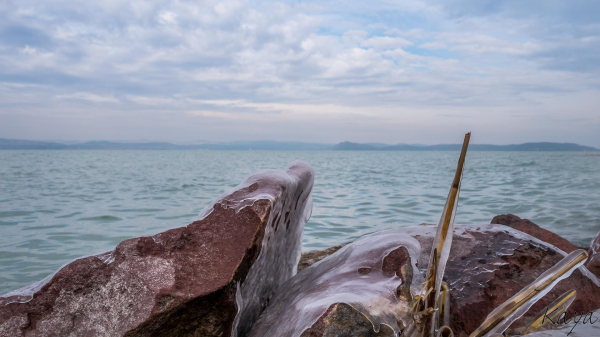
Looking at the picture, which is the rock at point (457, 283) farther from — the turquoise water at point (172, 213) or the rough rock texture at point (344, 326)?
the turquoise water at point (172, 213)

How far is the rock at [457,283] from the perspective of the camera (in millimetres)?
1404

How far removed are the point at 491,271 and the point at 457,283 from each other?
195 mm

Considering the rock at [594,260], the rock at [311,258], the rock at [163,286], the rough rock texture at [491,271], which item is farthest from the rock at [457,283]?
the rock at [311,258]

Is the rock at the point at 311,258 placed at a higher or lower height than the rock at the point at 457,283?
lower

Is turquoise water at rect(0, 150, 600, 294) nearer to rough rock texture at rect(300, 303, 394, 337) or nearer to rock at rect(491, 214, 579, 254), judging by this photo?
rock at rect(491, 214, 579, 254)

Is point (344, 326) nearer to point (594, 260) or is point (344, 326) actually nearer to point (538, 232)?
point (594, 260)

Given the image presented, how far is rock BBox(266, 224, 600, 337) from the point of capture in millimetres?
1404

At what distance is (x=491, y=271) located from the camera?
2.05 m

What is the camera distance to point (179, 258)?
5.67 feet

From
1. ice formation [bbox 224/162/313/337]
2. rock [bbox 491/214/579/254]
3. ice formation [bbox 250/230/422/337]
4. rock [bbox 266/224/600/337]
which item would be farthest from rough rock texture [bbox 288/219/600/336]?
rock [bbox 491/214/579/254]

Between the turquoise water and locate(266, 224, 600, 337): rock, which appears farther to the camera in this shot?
the turquoise water

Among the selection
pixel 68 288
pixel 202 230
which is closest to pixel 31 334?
pixel 68 288

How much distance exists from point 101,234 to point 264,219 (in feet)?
19.5

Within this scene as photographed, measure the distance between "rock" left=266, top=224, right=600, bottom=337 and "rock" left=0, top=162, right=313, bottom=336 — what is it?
0.25m
